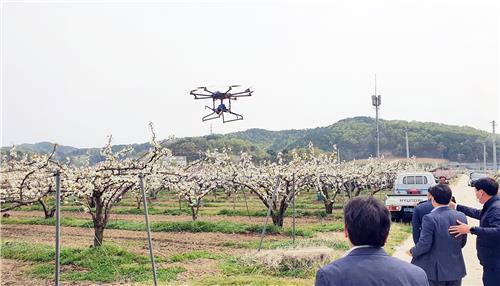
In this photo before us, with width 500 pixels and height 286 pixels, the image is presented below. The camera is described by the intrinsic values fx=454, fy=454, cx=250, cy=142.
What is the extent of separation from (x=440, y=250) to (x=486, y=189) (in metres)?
0.84

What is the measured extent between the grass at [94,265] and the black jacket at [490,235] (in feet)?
18.4

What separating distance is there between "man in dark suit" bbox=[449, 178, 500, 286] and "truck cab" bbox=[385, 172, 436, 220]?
34.8 feet

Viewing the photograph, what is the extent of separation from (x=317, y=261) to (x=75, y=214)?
18426 mm

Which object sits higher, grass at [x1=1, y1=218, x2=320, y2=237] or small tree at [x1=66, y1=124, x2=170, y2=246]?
small tree at [x1=66, y1=124, x2=170, y2=246]

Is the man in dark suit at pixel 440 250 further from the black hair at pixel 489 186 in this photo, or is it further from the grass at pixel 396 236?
the grass at pixel 396 236

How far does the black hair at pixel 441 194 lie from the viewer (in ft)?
14.5

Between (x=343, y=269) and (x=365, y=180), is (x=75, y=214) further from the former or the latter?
(x=343, y=269)

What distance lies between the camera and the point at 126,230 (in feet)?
54.5

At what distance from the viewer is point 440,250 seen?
4.36 metres

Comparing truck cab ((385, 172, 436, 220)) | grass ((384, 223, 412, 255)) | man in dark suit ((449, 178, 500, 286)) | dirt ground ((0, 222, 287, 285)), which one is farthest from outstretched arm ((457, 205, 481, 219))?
truck cab ((385, 172, 436, 220))

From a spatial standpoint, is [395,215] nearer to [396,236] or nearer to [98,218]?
[396,236]

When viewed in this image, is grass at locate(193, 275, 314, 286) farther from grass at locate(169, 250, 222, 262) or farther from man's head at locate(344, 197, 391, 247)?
man's head at locate(344, 197, 391, 247)

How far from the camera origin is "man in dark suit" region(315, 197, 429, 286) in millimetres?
2215

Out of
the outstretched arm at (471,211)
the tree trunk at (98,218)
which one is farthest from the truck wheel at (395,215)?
the outstretched arm at (471,211)
